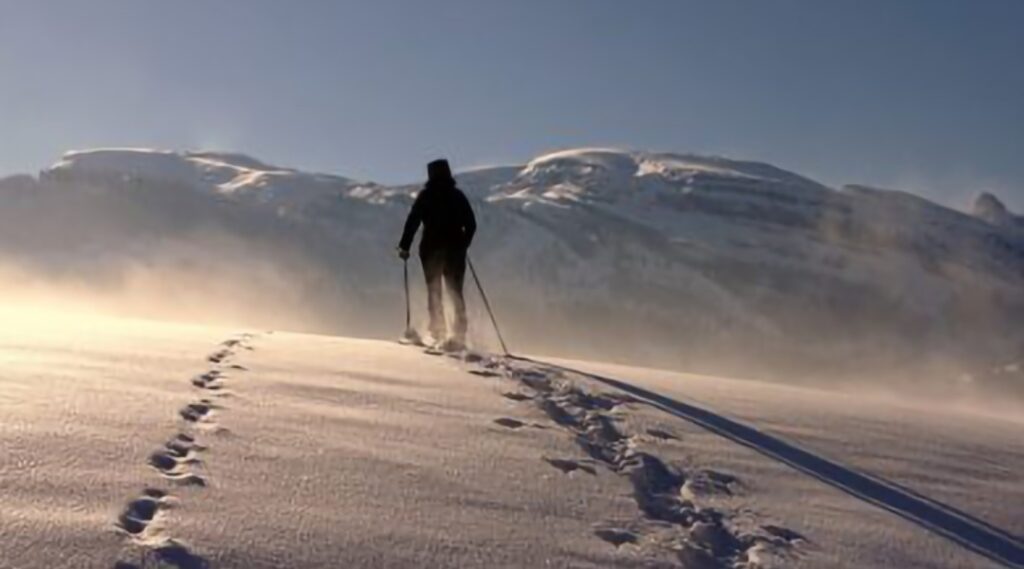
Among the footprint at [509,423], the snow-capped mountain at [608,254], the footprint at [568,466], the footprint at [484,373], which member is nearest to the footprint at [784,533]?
the footprint at [568,466]

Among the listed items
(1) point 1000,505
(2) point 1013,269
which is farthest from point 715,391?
(2) point 1013,269

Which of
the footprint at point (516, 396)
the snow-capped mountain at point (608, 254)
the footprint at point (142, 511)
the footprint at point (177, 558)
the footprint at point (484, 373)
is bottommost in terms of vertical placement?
the footprint at point (177, 558)

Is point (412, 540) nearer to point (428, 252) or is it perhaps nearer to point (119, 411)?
point (119, 411)

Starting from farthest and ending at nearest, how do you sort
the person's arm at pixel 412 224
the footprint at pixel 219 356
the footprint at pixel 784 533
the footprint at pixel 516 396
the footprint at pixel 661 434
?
the person's arm at pixel 412 224 < the footprint at pixel 219 356 < the footprint at pixel 516 396 < the footprint at pixel 661 434 < the footprint at pixel 784 533

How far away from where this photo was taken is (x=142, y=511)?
4.43m

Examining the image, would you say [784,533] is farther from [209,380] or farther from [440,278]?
[440,278]

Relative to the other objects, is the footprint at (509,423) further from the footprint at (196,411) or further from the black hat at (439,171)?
the black hat at (439,171)

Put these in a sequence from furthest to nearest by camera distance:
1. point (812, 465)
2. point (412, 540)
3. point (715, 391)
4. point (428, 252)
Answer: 1. point (428, 252)
2. point (715, 391)
3. point (812, 465)
4. point (412, 540)

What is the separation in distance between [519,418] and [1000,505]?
2565mm

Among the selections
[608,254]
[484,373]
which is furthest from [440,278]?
[608,254]

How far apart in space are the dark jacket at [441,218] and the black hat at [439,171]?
58 millimetres

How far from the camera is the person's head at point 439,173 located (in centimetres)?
1269

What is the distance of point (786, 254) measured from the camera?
489ft

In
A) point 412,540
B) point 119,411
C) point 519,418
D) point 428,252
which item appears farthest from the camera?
point 428,252
